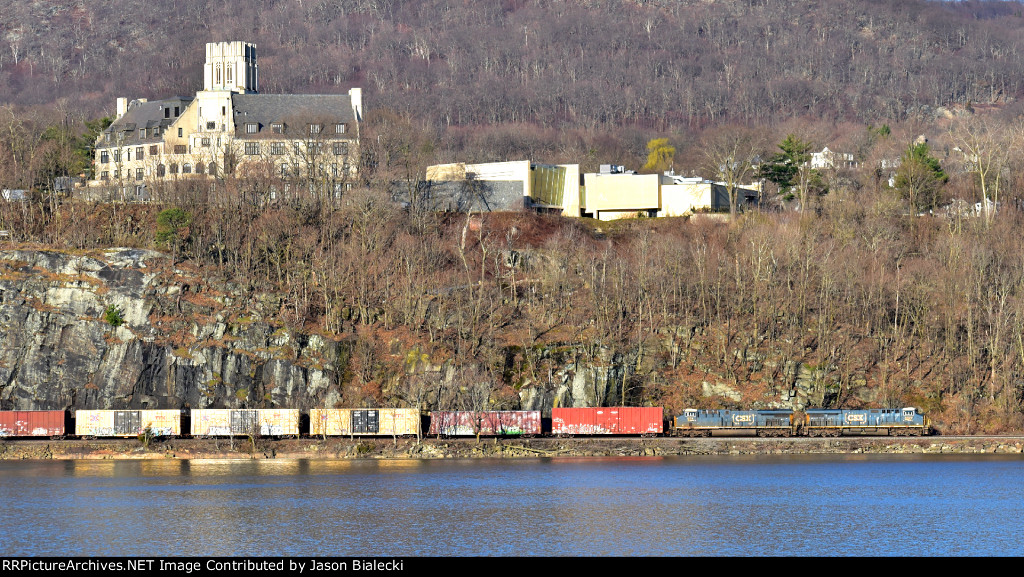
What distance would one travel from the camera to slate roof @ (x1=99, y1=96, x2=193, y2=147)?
13800 cm

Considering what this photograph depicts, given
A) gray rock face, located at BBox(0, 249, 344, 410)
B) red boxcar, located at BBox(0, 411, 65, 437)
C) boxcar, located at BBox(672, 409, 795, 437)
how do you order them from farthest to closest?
gray rock face, located at BBox(0, 249, 344, 410) < boxcar, located at BBox(672, 409, 795, 437) < red boxcar, located at BBox(0, 411, 65, 437)

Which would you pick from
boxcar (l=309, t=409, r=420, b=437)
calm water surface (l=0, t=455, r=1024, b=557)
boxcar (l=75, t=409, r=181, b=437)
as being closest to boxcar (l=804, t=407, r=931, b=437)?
calm water surface (l=0, t=455, r=1024, b=557)

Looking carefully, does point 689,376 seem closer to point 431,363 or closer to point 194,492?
point 431,363

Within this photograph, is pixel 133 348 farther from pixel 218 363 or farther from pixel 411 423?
pixel 411 423

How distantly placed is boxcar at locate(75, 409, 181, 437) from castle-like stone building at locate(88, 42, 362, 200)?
37.7 m

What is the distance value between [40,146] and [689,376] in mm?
78935

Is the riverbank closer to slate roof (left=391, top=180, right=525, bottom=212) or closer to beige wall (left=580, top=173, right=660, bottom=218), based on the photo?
slate roof (left=391, top=180, right=525, bottom=212)

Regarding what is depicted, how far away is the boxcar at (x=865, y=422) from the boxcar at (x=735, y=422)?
5.92 feet

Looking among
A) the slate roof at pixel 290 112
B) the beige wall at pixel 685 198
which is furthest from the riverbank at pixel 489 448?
the slate roof at pixel 290 112

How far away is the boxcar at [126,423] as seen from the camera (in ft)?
299

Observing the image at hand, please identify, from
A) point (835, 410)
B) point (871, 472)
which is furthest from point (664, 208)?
point (871, 472)

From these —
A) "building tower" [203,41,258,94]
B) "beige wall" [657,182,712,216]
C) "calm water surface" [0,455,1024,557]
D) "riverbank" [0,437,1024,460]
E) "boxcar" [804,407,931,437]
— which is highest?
"building tower" [203,41,258,94]

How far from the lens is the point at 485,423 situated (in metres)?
90.1

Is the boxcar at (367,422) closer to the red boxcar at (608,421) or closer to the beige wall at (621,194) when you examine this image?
the red boxcar at (608,421)
